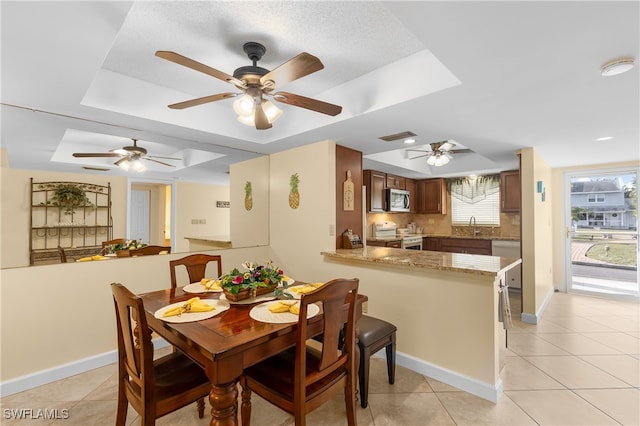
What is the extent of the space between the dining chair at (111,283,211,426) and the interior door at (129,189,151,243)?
1445mm

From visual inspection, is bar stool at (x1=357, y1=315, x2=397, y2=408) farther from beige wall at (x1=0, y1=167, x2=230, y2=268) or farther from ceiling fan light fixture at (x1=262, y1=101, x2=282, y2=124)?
beige wall at (x1=0, y1=167, x2=230, y2=268)

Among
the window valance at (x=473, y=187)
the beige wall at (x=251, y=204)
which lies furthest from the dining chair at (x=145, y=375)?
the window valance at (x=473, y=187)

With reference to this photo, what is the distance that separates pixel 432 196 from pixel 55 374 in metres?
6.26

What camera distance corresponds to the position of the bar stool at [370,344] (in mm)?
2037

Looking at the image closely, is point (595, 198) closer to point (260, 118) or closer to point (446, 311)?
point (446, 311)

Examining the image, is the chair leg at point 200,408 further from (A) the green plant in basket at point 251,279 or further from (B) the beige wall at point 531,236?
(B) the beige wall at point 531,236

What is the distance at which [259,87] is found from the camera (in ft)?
5.81

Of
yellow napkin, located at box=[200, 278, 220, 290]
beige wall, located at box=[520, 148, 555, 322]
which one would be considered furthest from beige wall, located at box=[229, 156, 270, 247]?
beige wall, located at box=[520, 148, 555, 322]

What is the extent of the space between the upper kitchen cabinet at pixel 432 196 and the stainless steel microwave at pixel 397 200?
0.63 metres

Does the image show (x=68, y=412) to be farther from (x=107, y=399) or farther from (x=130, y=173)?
(x=130, y=173)

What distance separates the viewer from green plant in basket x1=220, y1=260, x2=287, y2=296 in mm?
1885

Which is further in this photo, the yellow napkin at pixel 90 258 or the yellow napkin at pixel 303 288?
the yellow napkin at pixel 90 258

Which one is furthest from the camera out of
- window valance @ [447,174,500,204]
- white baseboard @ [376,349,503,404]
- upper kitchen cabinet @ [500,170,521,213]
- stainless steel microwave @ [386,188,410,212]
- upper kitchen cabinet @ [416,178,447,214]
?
upper kitchen cabinet @ [416,178,447,214]

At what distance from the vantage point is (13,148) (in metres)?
2.33
